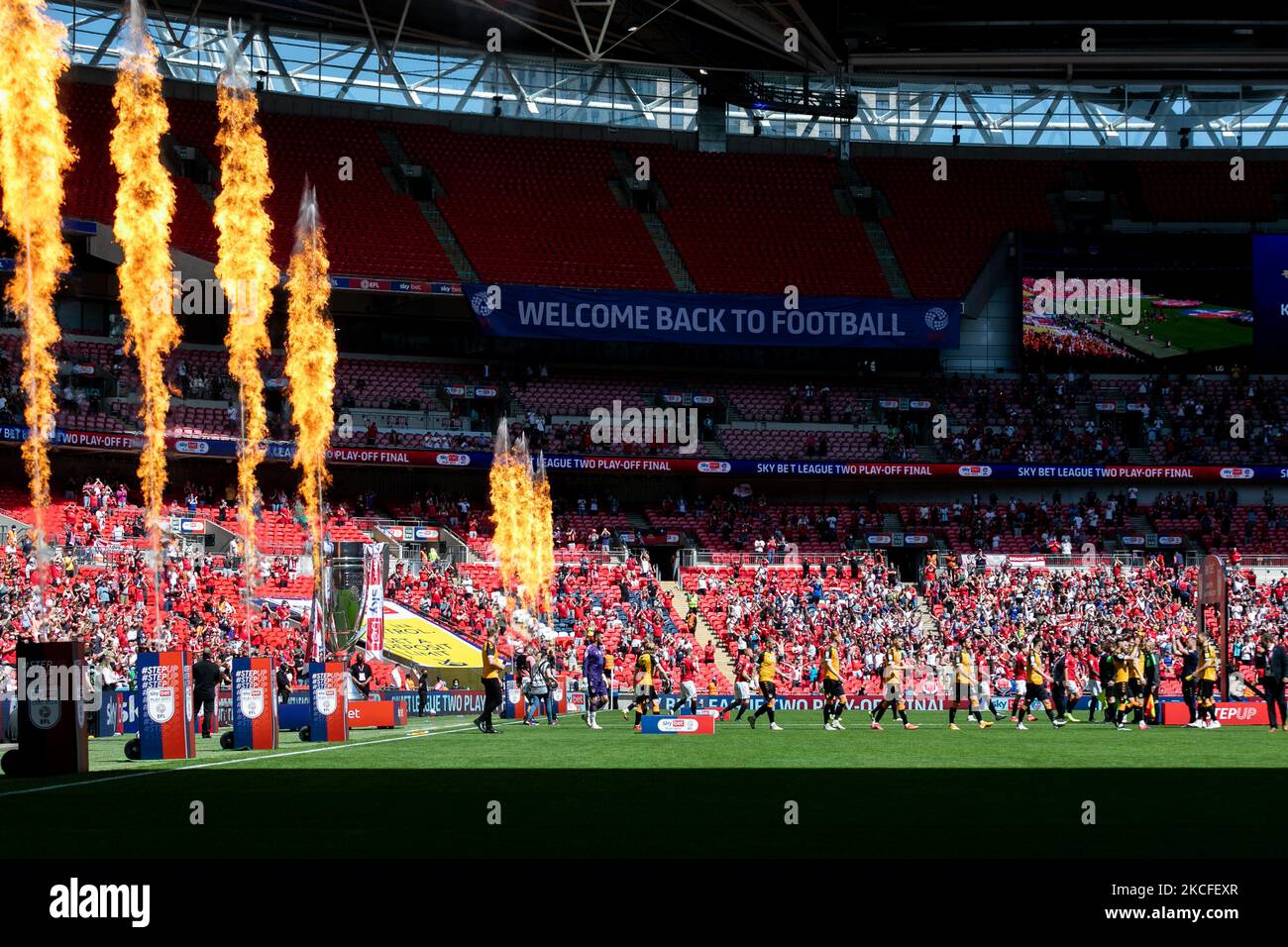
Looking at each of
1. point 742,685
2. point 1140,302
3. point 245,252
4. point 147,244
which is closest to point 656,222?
point 245,252

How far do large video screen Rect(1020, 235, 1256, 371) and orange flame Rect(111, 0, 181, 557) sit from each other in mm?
35627

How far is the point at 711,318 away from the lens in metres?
65.2

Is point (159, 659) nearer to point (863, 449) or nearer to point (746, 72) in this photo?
point (863, 449)

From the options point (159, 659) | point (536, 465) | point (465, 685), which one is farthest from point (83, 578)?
point (159, 659)

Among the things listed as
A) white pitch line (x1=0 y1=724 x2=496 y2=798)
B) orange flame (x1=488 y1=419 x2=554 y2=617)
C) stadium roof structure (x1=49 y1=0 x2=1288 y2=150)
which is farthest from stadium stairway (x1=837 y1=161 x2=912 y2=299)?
white pitch line (x1=0 y1=724 x2=496 y2=798)

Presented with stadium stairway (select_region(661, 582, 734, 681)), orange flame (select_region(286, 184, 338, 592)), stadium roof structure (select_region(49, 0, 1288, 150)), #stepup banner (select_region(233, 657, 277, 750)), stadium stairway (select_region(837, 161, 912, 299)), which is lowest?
stadium stairway (select_region(661, 582, 734, 681))

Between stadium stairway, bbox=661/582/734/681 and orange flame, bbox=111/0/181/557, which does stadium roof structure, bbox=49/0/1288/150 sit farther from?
stadium stairway, bbox=661/582/734/681

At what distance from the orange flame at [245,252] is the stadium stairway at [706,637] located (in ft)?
47.1

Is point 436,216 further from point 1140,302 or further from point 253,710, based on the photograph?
point 253,710

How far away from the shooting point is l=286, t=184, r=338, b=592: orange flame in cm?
5847

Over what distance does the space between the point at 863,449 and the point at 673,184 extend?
16255mm

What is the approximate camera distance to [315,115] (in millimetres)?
69062

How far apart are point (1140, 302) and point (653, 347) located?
68.5 feet
